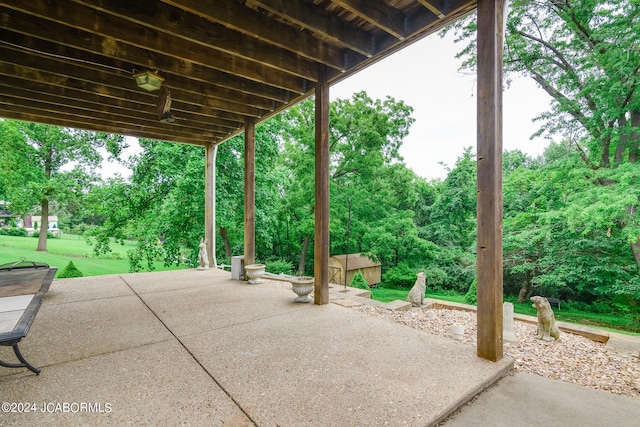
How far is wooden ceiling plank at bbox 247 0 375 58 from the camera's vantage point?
7.98 feet

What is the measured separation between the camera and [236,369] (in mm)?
1967

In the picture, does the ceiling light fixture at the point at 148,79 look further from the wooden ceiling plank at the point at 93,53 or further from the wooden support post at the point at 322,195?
the wooden support post at the point at 322,195

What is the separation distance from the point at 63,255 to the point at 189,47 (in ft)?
44.6

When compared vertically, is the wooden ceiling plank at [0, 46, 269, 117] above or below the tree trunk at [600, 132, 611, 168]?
above

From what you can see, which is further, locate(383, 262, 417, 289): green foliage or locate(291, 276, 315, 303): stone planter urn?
locate(383, 262, 417, 289): green foliage

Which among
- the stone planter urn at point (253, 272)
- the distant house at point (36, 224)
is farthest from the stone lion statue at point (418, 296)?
the distant house at point (36, 224)

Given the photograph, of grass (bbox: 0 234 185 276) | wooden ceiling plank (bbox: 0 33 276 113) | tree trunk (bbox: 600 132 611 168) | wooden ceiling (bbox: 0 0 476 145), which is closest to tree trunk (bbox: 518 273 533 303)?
tree trunk (bbox: 600 132 611 168)

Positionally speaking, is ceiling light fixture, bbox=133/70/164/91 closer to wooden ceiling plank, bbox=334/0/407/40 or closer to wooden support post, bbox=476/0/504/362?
wooden ceiling plank, bbox=334/0/407/40

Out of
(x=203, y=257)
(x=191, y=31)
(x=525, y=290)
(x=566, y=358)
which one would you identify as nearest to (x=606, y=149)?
(x=525, y=290)

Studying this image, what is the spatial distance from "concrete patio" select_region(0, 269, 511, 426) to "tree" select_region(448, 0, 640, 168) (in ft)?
21.6

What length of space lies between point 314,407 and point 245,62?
361 cm

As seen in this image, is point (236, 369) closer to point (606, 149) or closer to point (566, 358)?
point (566, 358)

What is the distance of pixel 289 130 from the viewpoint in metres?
10.4

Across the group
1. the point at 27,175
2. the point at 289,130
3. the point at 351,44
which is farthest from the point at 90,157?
the point at 351,44
